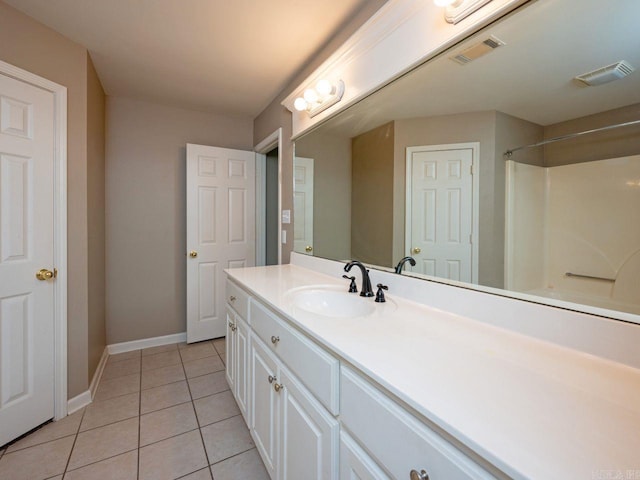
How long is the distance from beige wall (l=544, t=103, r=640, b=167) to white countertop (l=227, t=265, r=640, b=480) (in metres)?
0.52

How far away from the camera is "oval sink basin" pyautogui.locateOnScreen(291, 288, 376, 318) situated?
4.42 feet

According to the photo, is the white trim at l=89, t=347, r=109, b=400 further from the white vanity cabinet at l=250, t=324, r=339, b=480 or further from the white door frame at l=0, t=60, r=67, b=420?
the white vanity cabinet at l=250, t=324, r=339, b=480

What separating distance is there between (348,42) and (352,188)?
2.47 ft

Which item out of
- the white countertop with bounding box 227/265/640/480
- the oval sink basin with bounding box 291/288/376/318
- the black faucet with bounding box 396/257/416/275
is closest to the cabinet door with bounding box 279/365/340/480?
the white countertop with bounding box 227/265/640/480

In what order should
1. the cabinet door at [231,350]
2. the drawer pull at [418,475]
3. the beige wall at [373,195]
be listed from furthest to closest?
the cabinet door at [231,350]
the beige wall at [373,195]
the drawer pull at [418,475]

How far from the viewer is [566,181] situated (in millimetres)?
831

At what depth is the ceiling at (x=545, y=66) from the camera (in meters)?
0.72

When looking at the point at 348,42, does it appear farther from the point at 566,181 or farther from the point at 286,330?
the point at 286,330

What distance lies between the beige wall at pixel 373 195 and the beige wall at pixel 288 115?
576 millimetres

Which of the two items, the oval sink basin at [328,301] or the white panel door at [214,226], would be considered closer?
the oval sink basin at [328,301]

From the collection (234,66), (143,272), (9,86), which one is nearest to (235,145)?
(234,66)

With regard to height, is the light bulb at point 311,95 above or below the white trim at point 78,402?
above

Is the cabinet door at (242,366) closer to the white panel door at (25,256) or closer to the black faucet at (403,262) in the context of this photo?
the black faucet at (403,262)

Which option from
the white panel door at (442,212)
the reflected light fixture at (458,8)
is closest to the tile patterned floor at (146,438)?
the white panel door at (442,212)
